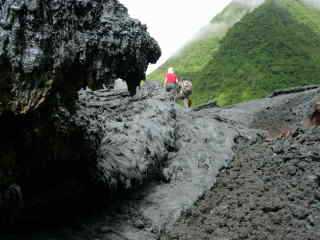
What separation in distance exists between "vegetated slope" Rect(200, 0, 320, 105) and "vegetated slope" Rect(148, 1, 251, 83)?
41.6 inches

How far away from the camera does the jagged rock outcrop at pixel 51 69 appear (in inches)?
165

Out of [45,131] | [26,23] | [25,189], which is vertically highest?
[26,23]

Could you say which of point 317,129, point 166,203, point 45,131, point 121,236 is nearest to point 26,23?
point 45,131

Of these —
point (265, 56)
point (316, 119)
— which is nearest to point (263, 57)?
point (265, 56)

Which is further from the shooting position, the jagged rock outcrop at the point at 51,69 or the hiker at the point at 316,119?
the hiker at the point at 316,119

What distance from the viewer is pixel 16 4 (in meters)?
4.21

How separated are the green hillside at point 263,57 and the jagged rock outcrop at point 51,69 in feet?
47.9

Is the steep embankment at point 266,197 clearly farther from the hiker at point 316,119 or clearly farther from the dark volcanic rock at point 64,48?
the dark volcanic rock at point 64,48

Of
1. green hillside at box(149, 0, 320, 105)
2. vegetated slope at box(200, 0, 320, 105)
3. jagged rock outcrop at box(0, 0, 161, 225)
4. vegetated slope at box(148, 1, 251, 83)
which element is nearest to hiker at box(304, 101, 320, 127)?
jagged rock outcrop at box(0, 0, 161, 225)

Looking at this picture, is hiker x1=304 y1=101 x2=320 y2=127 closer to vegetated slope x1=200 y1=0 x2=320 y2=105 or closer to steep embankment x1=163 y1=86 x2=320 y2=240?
steep embankment x1=163 y1=86 x2=320 y2=240

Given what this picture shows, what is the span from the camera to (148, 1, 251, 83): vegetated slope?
26.3 metres

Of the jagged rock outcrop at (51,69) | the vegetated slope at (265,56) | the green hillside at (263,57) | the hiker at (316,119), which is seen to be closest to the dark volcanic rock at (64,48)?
the jagged rock outcrop at (51,69)

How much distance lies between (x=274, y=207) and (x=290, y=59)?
60.2 feet

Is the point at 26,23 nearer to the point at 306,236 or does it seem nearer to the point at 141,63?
the point at 141,63
